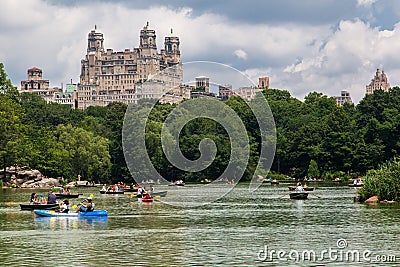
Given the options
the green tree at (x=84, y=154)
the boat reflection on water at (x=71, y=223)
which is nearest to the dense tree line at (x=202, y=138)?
the green tree at (x=84, y=154)

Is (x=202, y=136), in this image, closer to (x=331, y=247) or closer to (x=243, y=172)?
(x=243, y=172)

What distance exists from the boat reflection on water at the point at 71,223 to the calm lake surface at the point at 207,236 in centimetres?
5

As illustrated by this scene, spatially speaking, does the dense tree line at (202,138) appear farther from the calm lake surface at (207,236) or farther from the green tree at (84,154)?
the calm lake surface at (207,236)

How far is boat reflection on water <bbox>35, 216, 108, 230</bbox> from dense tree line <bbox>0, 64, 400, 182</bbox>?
44.1m

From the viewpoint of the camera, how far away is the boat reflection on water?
124 ft

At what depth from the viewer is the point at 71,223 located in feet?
131

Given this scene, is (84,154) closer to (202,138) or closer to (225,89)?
(202,138)

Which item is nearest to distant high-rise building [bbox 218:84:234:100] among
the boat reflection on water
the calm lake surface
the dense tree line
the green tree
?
the calm lake surface

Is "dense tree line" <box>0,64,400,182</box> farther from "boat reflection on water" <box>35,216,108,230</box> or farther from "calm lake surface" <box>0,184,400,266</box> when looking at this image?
"calm lake surface" <box>0,184,400,266</box>

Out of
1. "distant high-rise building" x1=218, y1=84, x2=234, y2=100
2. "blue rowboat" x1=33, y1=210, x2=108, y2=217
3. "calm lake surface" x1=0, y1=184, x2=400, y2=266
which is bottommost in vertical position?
"calm lake surface" x1=0, y1=184, x2=400, y2=266

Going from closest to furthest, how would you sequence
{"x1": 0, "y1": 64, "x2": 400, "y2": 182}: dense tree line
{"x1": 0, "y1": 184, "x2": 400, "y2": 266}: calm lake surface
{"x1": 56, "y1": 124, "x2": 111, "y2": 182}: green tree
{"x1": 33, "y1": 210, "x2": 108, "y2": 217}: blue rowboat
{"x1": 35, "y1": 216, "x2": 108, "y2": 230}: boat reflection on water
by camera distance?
{"x1": 0, "y1": 184, "x2": 400, "y2": 266}: calm lake surface < {"x1": 35, "y1": 216, "x2": 108, "y2": 230}: boat reflection on water < {"x1": 33, "y1": 210, "x2": 108, "y2": 217}: blue rowboat < {"x1": 0, "y1": 64, "x2": 400, "y2": 182}: dense tree line < {"x1": 56, "y1": 124, "x2": 111, "y2": 182}: green tree

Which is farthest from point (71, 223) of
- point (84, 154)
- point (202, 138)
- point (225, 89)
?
point (202, 138)

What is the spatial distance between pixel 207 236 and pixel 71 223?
30.9 feet

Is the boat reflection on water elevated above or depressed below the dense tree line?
below
